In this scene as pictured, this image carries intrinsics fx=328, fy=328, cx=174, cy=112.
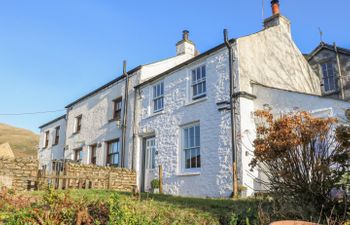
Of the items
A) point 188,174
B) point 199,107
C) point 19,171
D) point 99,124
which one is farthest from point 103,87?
point 188,174

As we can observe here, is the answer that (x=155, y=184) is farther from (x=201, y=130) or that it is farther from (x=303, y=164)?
(x=303, y=164)

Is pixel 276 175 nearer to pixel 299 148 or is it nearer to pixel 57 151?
pixel 299 148

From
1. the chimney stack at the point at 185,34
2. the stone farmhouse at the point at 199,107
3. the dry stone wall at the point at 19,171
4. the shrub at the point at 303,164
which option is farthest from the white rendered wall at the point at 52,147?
the shrub at the point at 303,164

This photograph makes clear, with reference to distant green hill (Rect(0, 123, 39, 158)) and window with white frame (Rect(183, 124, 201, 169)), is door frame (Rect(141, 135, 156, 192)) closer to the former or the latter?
window with white frame (Rect(183, 124, 201, 169))

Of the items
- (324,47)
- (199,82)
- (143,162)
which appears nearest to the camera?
(199,82)

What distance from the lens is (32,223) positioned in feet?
16.5

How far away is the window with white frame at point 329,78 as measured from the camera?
1792 cm

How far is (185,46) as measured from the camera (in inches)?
826

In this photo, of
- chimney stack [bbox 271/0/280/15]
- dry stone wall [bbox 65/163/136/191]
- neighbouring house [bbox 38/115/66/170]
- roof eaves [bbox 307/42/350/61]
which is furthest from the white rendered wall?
roof eaves [bbox 307/42/350/61]

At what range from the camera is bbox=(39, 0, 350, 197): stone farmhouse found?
1273 cm

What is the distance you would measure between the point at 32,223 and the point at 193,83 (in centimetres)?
1109

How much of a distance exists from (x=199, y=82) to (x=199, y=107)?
123cm

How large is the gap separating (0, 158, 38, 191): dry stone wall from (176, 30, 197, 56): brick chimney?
11.1 metres

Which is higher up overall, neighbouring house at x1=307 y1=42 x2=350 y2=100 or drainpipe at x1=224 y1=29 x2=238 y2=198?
neighbouring house at x1=307 y1=42 x2=350 y2=100
